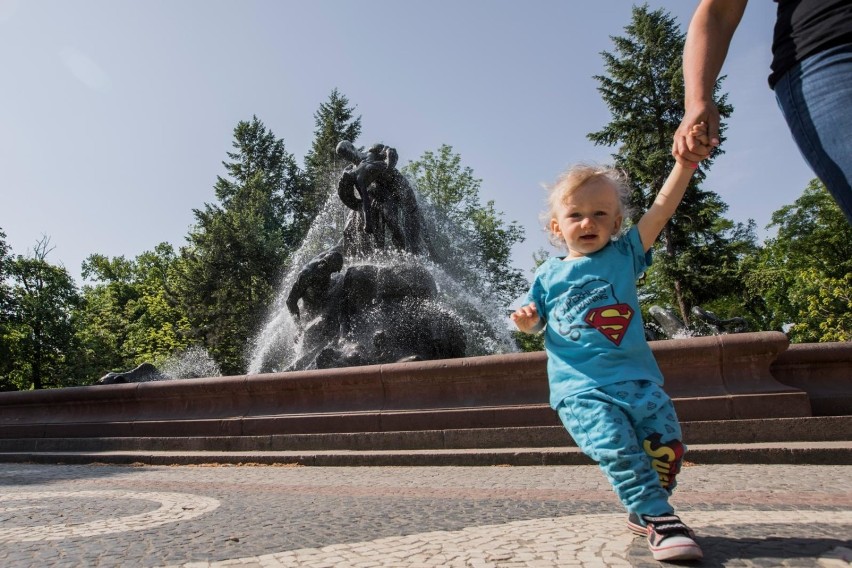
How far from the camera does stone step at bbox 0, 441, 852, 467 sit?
5230 millimetres

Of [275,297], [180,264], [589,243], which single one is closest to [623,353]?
[589,243]

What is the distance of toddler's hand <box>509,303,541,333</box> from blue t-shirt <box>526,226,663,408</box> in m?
0.04

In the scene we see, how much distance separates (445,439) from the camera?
6707 millimetres

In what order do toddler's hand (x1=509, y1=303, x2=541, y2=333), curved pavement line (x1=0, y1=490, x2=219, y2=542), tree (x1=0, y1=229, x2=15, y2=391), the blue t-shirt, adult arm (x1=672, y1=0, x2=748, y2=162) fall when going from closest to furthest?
1. adult arm (x1=672, y1=0, x2=748, y2=162)
2. the blue t-shirt
3. toddler's hand (x1=509, y1=303, x2=541, y2=333)
4. curved pavement line (x1=0, y1=490, x2=219, y2=542)
5. tree (x1=0, y1=229, x2=15, y2=391)

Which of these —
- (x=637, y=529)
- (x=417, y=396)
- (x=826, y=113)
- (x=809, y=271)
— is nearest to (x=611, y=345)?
(x=637, y=529)

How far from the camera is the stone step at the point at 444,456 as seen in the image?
17.2 ft

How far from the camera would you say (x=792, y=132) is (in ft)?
5.88

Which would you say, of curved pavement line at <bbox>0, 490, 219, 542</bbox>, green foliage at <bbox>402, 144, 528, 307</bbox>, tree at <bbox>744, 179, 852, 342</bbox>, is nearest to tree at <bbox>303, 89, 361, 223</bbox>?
green foliage at <bbox>402, 144, 528, 307</bbox>

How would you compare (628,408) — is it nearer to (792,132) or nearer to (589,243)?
(589,243)

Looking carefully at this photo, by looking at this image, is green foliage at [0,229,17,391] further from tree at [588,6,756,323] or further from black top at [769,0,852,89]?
black top at [769,0,852,89]

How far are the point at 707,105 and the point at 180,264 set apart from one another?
41.8 m

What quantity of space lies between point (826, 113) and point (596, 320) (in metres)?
1.08

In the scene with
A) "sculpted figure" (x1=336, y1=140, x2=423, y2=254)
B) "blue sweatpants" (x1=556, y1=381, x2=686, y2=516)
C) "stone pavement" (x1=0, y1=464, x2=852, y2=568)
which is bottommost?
"stone pavement" (x1=0, y1=464, x2=852, y2=568)

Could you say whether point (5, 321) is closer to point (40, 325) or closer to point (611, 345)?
point (40, 325)
